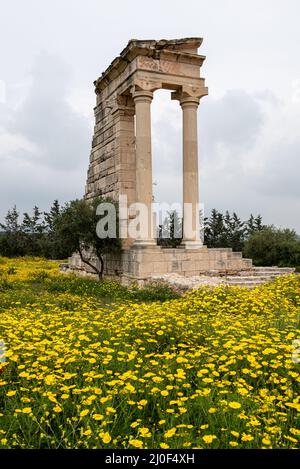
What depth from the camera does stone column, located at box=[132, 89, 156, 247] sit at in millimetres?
14906

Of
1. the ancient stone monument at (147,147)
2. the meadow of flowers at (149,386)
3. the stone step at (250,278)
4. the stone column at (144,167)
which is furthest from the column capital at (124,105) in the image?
the meadow of flowers at (149,386)

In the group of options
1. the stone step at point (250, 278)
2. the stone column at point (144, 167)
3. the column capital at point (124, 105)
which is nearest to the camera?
the stone step at point (250, 278)

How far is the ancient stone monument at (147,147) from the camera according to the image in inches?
586

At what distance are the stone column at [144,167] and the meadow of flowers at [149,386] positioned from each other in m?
7.72

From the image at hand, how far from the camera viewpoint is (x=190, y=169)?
52.8 feet

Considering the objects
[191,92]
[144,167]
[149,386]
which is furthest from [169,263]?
[149,386]

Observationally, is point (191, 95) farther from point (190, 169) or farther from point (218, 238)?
point (218, 238)

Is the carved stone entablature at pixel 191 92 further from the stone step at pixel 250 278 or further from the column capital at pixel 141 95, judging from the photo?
the stone step at pixel 250 278

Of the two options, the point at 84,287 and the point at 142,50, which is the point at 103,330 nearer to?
the point at 84,287

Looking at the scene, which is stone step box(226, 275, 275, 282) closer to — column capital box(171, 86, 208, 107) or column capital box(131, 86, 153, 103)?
column capital box(171, 86, 208, 107)

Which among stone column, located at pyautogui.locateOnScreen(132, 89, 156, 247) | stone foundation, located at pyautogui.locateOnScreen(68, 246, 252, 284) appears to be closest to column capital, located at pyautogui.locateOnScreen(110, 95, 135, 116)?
stone column, located at pyautogui.locateOnScreen(132, 89, 156, 247)

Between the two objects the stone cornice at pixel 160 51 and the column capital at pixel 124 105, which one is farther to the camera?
the column capital at pixel 124 105

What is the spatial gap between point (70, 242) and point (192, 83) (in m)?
7.61
